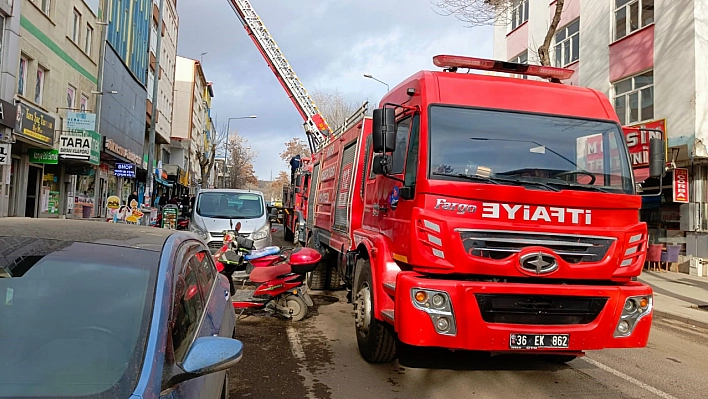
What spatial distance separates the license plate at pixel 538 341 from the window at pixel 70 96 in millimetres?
17524

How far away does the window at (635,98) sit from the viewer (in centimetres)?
1659

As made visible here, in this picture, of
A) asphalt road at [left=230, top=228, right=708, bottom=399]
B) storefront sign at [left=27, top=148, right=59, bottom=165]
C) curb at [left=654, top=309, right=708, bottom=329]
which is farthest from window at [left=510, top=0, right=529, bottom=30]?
asphalt road at [left=230, top=228, right=708, bottom=399]

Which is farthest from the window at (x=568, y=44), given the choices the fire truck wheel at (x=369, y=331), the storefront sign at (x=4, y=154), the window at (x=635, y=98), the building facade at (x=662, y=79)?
the storefront sign at (x=4, y=154)

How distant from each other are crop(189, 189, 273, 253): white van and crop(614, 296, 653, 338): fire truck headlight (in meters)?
8.75

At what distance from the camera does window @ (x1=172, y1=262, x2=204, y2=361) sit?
248 centimetres

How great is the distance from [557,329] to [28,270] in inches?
154

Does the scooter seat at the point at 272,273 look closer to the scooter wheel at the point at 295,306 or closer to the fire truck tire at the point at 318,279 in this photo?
the scooter wheel at the point at 295,306

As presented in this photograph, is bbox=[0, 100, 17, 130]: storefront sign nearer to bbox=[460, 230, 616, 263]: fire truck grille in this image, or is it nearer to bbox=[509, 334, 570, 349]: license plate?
bbox=[460, 230, 616, 263]: fire truck grille

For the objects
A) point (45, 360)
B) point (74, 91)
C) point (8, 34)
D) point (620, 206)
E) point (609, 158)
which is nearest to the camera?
point (45, 360)

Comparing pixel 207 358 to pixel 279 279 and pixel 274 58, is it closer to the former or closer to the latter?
pixel 279 279

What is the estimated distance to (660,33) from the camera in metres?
16.1

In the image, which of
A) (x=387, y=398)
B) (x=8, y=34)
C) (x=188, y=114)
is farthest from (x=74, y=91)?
(x=188, y=114)

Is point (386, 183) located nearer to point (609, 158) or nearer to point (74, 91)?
point (609, 158)

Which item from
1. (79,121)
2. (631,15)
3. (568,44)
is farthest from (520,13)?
(79,121)
